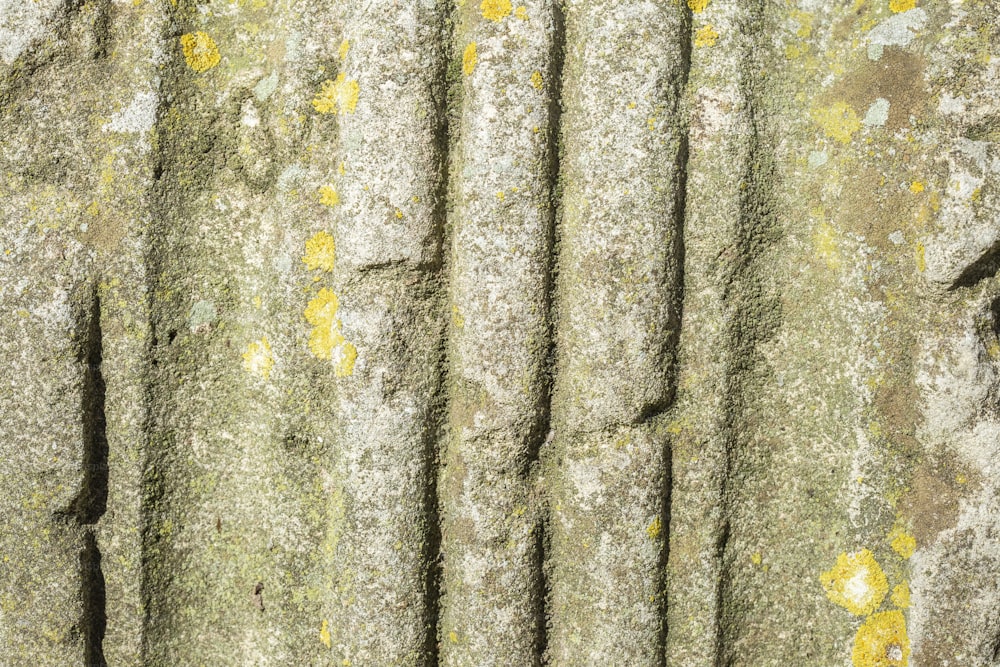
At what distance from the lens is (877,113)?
1.20 metres

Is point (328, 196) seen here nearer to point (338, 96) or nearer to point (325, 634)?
point (338, 96)

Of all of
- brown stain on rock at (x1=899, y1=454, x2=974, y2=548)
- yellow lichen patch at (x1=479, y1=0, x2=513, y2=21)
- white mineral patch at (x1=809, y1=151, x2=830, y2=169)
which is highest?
yellow lichen patch at (x1=479, y1=0, x2=513, y2=21)

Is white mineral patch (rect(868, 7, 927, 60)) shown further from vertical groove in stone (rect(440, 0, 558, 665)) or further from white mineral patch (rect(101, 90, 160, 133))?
white mineral patch (rect(101, 90, 160, 133))

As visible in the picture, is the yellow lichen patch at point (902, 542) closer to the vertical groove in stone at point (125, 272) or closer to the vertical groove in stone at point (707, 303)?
the vertical groove in stone at point (707, 303)

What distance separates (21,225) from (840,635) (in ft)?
4.61

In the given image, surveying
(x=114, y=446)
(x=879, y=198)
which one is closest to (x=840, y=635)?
(x=879, y=198)

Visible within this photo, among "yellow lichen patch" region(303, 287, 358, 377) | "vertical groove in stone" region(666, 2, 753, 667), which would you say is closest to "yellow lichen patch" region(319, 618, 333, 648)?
"yellow lichen patch" region(303, 287, 358, 377)

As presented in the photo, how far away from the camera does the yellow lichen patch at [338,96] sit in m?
1.20

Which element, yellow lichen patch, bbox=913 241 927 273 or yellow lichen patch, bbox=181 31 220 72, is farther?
yellow lichen patch, bbox=181 31 220 72

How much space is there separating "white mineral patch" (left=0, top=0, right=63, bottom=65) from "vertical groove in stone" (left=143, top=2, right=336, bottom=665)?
0.19 meters

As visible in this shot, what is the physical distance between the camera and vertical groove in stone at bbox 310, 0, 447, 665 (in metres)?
1.18

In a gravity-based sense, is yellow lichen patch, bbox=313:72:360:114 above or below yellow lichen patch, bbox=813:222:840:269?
above

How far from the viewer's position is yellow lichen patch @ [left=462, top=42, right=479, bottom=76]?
3.89 ft

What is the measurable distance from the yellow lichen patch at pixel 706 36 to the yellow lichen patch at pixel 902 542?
78 cm
